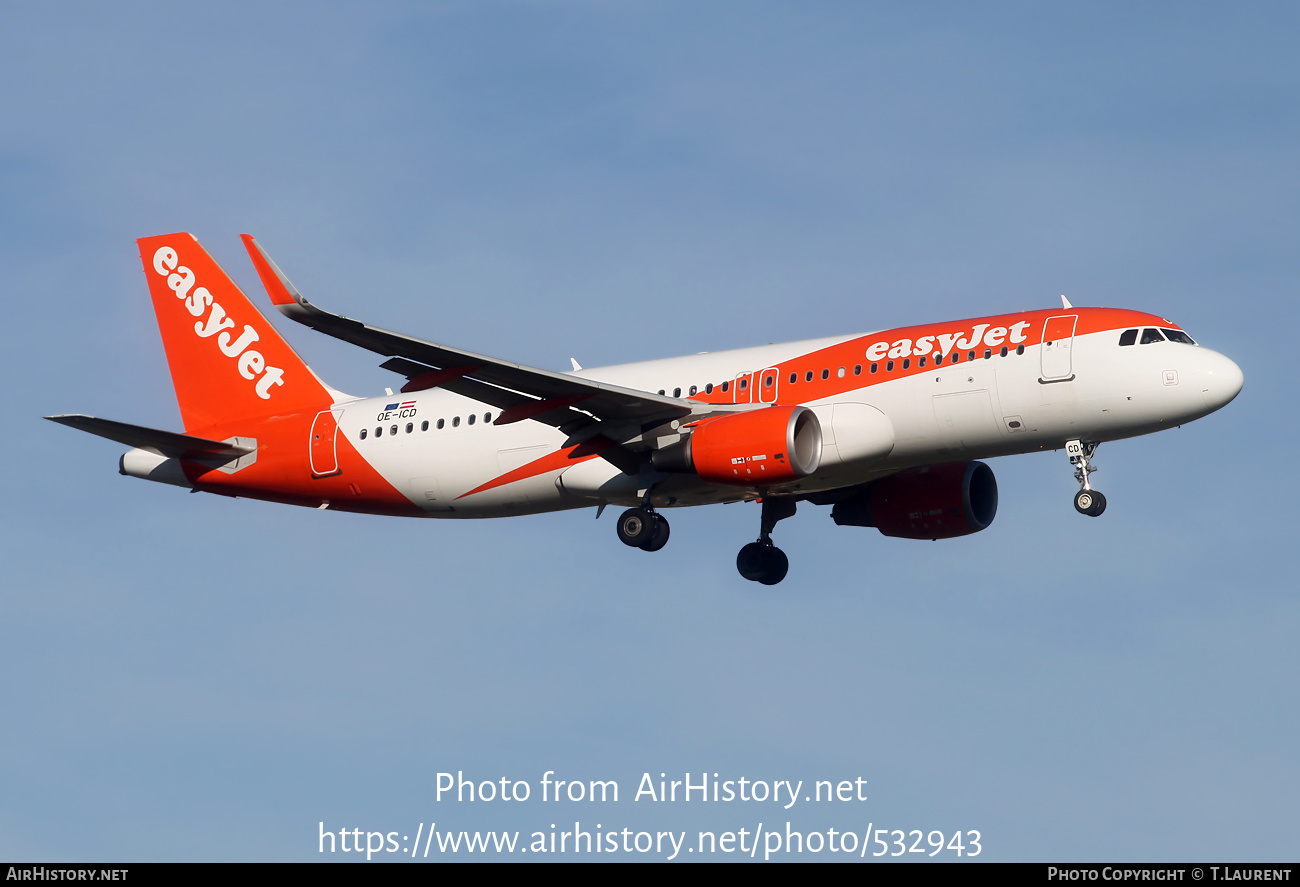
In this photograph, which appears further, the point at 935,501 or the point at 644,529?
the point at 935,501

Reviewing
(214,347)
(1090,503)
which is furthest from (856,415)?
(214,347)

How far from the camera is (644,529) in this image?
38312mm

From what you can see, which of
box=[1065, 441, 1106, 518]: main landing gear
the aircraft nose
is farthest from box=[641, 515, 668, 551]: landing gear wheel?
the aircraft nose

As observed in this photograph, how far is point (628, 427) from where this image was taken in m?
37.3

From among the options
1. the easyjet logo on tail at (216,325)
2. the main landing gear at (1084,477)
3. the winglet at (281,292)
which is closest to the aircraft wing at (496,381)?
the winglet at (281,292)

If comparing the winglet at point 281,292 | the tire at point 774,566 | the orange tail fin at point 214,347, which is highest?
the orange tail fin at point 214,347

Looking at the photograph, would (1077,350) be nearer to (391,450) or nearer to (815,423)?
(815,423)

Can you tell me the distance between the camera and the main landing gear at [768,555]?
42094mm

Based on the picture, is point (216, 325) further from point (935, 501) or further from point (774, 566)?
point (935, 501)

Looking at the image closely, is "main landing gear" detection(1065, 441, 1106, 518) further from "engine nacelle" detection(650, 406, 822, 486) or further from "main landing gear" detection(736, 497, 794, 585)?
"main landing gear" detection(736, 497, 794, 585)

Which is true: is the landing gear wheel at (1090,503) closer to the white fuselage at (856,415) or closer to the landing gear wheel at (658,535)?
the white fuselage at (856,415)

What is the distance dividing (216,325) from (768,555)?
55.5 feet

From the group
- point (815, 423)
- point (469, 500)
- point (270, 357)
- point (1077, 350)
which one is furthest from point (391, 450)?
point (1077, 350)

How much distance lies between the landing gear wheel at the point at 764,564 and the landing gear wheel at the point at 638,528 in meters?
4.38
